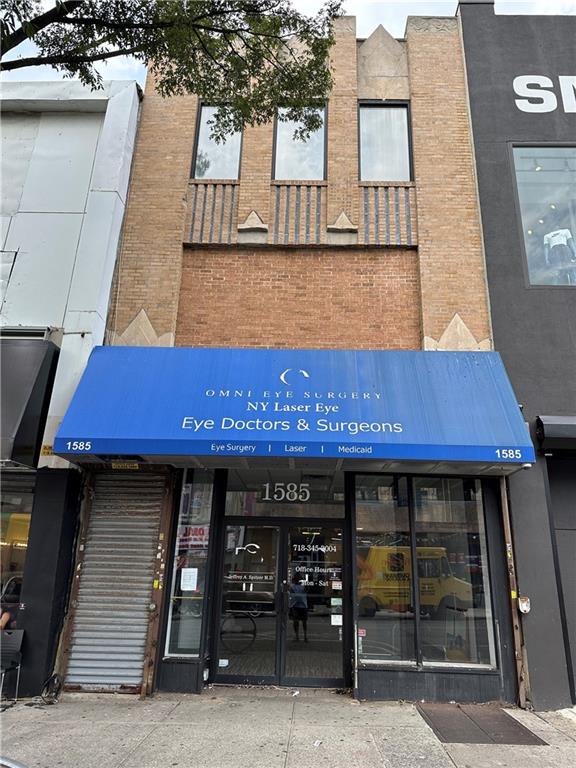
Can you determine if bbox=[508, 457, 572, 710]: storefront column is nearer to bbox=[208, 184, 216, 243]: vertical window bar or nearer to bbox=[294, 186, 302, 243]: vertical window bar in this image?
bbox=[294, 186, 302, 243]: vertical window bar

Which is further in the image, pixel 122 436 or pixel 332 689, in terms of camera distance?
pixel 332 689

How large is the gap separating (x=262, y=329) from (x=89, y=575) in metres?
4.51

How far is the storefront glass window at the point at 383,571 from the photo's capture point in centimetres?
696

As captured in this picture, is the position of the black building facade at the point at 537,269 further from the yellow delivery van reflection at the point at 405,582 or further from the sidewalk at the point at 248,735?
the sidewalk at the point at 248,735

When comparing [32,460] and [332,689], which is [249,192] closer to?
[32,460]

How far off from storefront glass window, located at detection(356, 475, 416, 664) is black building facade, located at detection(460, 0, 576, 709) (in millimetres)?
1557

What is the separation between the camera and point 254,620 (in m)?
7.34

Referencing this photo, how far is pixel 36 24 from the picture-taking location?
6.01m

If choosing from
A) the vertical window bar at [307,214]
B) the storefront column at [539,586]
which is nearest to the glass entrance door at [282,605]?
the storefront column at [539,586]

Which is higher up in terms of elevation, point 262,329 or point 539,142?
point 539,142

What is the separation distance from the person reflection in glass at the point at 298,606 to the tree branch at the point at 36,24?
7.97m

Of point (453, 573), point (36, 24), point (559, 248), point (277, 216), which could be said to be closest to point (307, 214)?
point (277, 216)

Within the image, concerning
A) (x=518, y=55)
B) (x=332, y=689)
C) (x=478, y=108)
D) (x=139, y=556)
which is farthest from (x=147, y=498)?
(x=518, y=55)

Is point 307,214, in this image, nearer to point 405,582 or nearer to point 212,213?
point 212,213
